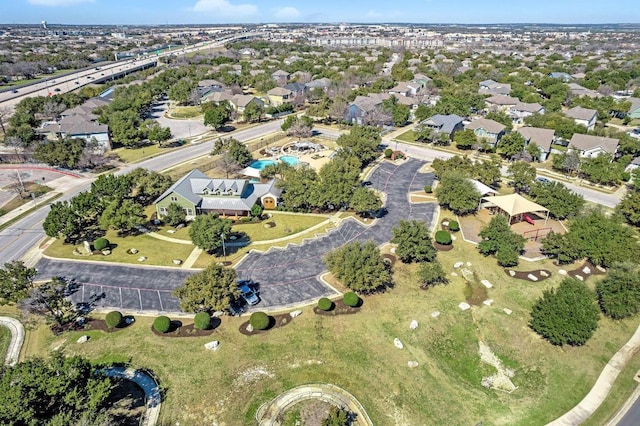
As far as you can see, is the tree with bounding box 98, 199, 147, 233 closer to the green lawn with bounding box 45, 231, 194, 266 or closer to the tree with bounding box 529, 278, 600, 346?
the green lawn with bounding box 45, 231, 194, 266

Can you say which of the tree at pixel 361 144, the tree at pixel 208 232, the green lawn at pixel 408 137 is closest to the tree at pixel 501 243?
the tree at pixel 361 144

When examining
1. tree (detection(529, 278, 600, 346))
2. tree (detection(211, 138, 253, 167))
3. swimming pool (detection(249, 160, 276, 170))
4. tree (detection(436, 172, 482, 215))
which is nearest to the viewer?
tree (detection(529, 278, 600, 346))

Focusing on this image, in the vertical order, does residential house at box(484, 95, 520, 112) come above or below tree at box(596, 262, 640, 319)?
above

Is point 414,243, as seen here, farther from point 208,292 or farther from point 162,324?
point 162,324

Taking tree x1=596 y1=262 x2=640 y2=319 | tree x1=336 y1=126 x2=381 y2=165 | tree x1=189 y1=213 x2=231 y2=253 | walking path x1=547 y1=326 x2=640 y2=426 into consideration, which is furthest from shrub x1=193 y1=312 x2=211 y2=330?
tree x1=336 y1=126 x2=381 y2=165

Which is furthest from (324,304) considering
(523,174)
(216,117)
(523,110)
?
(523,110)

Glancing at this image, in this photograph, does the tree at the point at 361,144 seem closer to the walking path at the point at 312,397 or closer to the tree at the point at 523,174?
the tree at the point at 523,174

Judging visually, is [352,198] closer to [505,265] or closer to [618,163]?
[505,265]

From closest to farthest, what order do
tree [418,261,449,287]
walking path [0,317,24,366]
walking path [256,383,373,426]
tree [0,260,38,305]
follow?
walking path [256,383,373,426] < walking path [0,317,24,366] < tree [0,260,38,305] < tree [418,261,449,287]
